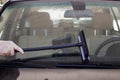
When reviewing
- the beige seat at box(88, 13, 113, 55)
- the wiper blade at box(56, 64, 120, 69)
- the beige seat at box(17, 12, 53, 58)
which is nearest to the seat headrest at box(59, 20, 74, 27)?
the beige seat at box(17, 12, 53, 58)

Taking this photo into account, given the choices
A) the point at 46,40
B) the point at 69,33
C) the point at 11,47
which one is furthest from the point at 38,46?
the point at 11,47

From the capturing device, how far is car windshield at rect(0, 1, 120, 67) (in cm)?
325

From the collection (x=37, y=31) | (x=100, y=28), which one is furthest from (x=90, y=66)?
(x=37, y=31)

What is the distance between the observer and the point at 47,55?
3.12 m

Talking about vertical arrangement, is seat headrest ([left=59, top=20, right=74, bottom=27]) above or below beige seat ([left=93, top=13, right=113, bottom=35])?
above

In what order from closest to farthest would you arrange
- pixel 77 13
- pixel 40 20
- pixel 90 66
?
pixel 90 66 → pixel 77 13 → pixel 40 20

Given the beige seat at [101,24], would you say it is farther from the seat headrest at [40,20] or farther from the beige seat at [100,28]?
the seat headrest at [40,20]

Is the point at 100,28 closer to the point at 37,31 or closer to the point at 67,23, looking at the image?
the point at 67,23

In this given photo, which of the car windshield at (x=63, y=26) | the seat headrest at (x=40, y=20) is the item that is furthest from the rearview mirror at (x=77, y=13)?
the seat headrest at (x=40, y=20)

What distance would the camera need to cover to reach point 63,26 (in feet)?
11.3

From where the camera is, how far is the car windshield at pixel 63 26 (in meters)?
3.25

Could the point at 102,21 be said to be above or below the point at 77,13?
below

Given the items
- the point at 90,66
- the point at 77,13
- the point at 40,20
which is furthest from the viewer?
the point at 40,20

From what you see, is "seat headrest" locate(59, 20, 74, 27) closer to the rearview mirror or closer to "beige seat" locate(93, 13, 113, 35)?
the rearview mirror
